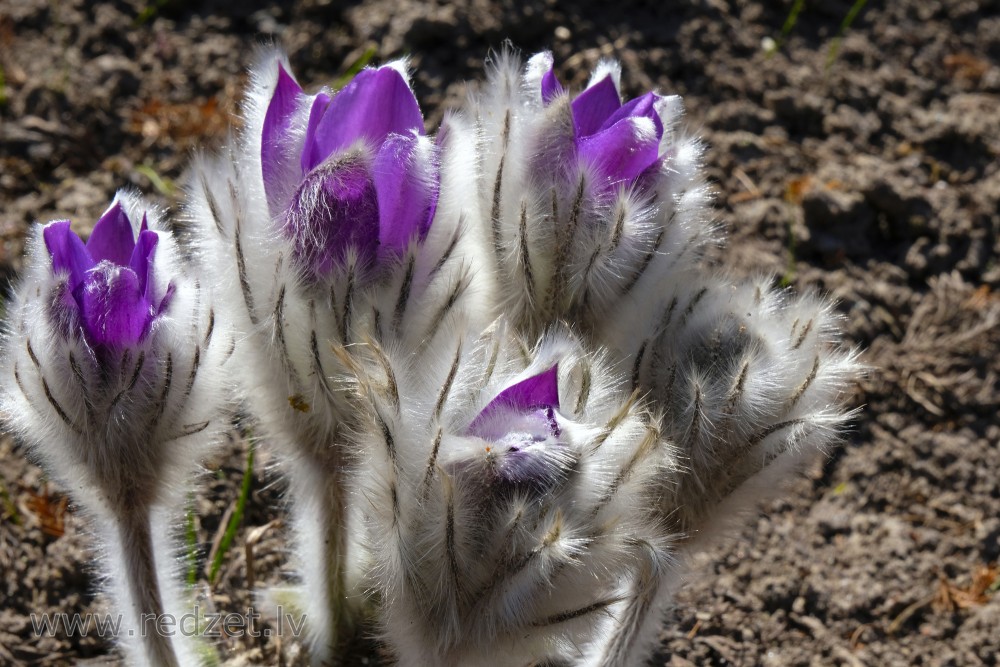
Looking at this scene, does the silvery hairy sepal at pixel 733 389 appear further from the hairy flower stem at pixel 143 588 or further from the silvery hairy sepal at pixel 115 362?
the hairy flower stem at pixel 143 588

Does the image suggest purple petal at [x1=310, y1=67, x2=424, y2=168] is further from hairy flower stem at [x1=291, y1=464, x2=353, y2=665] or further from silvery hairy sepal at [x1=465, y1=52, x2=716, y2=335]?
hairy flower stem at [x1=291, y1=464, x2=353, y2=665]

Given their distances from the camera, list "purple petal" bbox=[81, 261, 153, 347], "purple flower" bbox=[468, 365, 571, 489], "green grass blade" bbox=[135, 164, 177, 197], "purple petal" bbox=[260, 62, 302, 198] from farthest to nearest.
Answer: "green grass blade" bbox=[135, 164, 177, 197] < "purple petal" bbox=[260, 62, 302, 198] < "purple petal" bbox=[81, 261, 153, 347] < "purple flower" bbox=[468, 365, 571, 489]

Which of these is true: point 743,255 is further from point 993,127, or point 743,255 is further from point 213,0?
point 213,0

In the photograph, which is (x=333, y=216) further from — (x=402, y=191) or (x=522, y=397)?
(x=522, y=397)

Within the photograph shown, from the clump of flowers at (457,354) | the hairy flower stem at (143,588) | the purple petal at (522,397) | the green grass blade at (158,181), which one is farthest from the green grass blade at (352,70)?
the purple petal at (522,397)

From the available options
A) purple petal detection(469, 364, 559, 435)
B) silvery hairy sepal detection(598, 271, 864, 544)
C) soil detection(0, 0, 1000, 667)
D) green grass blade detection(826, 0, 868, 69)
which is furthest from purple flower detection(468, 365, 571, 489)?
green grass blade detection(826, 0, 868, 69)

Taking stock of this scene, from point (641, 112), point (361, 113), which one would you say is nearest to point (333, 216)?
point (361, 113)

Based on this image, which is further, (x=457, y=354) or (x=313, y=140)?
(x=313, y=140)
